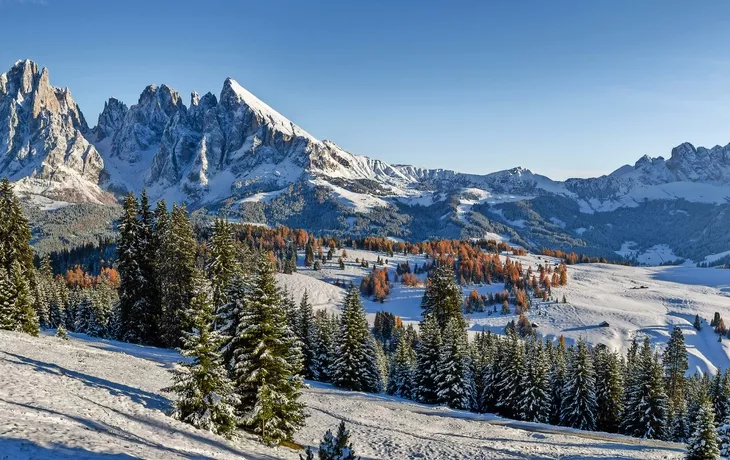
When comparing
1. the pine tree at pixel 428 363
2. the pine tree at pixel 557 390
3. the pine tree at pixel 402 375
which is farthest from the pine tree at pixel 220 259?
the pine tree at pixel 557 390

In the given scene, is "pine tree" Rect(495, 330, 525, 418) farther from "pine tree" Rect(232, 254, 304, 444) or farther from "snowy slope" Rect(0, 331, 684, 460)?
"pine tree" Rect(232, 254, 304, 444)

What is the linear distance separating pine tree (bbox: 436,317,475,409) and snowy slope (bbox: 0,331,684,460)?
19.5 feet

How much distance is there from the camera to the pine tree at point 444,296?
59.5 meters

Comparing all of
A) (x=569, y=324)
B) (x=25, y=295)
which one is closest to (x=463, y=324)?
(x=25, y=295)

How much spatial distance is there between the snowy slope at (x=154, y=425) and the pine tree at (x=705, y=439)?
5680 millimetres

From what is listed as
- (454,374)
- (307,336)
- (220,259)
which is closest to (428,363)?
(454,374)

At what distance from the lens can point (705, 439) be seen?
2372cm

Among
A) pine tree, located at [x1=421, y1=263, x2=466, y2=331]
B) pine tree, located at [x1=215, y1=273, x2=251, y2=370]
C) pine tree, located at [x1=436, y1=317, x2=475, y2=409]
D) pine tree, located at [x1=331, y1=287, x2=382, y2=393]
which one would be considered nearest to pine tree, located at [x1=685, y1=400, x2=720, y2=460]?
pine tree, located at [x1=215, y1=273, x2=251, y2=370]

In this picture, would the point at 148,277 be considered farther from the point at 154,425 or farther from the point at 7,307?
the point at 154,425

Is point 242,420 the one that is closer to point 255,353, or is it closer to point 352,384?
point 255,353

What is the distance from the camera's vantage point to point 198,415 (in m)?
22.1

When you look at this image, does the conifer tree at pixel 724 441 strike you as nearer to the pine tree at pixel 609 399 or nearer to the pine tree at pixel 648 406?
the pine tree at pixel 648 406

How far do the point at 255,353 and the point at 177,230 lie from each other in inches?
1211

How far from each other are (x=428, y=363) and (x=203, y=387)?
37.6 metres
